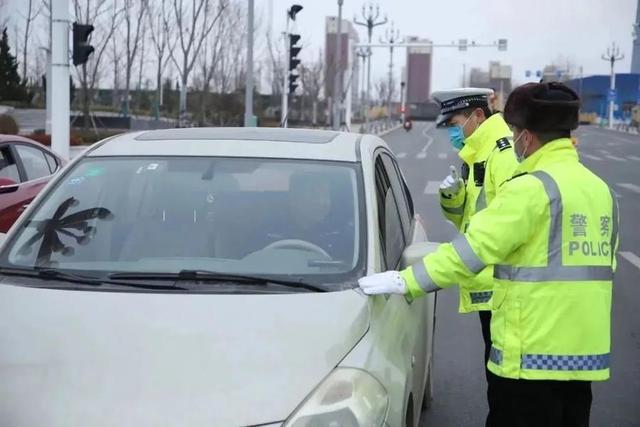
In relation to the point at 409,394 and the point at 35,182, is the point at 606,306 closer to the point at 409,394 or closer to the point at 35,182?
the point at 409,394

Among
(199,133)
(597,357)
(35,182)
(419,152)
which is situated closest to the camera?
(597,357)

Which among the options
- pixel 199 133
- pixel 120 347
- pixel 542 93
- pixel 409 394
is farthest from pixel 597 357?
pixel 199 133

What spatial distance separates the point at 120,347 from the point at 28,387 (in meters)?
0.30

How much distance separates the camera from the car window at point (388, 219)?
136 inches

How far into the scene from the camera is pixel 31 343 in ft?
8.76

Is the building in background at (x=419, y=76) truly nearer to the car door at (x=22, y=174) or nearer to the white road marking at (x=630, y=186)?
the white road marking at (x=630, y=186)

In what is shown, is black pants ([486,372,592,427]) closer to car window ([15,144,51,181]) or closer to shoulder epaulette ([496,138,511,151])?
shoulder epaulette ([496,138,511,151])

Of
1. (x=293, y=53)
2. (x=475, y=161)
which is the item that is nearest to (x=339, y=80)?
(x=293, y=53)

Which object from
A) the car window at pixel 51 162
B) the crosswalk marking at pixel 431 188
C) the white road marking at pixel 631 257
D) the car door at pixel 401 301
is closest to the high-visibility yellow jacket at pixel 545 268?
the car door at pixel 401 301

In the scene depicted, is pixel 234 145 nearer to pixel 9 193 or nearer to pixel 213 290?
pixel 213 290

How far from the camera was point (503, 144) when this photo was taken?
388 cm

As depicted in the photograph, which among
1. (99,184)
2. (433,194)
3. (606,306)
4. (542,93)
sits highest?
(542,93)

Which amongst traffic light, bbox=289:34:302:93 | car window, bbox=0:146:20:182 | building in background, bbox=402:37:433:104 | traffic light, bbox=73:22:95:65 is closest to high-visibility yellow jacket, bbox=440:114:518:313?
car window, bbox=0:146:20:182

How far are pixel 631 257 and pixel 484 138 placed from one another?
274 inches
